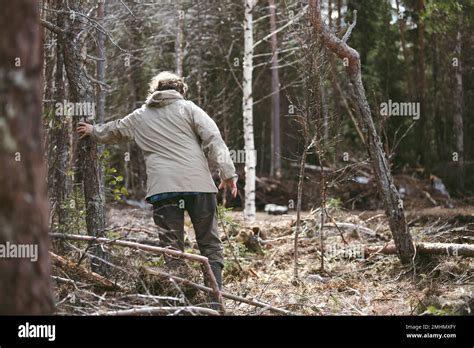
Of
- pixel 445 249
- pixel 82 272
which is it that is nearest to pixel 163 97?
pixel 82 272

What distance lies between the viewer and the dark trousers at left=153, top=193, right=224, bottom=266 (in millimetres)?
6742

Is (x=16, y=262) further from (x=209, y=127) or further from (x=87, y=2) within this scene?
(x=87, y=2)

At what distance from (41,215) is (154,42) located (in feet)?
53.3

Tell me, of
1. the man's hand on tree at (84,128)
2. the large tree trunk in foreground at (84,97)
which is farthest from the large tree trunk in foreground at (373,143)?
the man's hand on tree at (84,128)

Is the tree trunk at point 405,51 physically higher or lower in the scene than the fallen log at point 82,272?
higher

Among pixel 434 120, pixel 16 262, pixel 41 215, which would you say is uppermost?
pixel 434 120

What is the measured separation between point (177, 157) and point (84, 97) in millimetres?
1188

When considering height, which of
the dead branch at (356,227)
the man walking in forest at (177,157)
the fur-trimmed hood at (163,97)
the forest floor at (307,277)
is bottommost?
the forest floor at (307,277)

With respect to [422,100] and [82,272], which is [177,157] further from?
[422,100]

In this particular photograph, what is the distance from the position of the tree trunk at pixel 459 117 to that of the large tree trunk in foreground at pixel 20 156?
631 inches

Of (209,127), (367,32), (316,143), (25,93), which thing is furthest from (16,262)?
(367,32)

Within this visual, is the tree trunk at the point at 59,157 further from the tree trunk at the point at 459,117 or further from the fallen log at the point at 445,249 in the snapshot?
the tree trunk at the point at 459,117

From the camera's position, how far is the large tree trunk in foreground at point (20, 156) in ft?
10.6

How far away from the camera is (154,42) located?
1911cm
